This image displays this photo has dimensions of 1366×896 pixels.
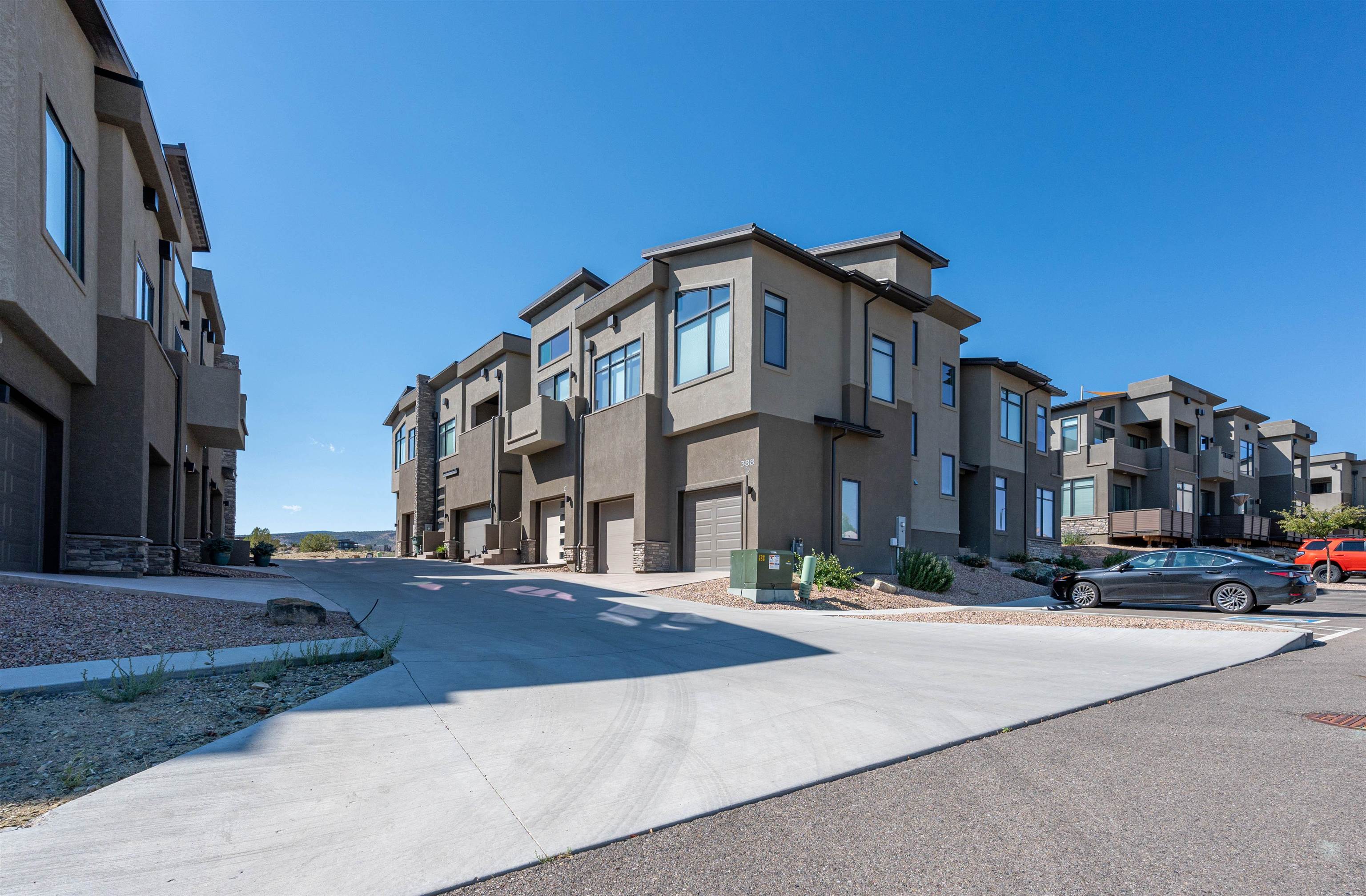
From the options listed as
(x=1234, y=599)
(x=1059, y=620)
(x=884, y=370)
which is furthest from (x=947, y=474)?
(x=1059, y=620)

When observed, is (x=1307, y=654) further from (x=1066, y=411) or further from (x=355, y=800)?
(x=1066, y=411)

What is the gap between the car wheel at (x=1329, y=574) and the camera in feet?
87.1

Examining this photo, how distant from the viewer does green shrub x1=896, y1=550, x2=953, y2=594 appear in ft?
65.3

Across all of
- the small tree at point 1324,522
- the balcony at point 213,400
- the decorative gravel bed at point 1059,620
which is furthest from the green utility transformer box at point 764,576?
the small tree at point 1324,522

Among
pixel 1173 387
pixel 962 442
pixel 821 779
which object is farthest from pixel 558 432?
pixel 1173 387

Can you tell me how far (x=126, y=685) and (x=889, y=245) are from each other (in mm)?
22615

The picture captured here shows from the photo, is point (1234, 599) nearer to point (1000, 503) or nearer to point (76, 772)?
point (1000, 503)

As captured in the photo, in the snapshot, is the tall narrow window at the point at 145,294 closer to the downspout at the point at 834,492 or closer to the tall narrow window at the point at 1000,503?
the downspout at the point at 834,492

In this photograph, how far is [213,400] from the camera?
21.2 metres

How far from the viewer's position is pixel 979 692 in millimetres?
7156

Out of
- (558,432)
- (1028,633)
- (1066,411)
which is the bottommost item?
(1028,633)

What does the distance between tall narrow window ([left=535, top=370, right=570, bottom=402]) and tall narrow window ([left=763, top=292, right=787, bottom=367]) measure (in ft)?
30.7

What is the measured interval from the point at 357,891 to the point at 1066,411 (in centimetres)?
4360

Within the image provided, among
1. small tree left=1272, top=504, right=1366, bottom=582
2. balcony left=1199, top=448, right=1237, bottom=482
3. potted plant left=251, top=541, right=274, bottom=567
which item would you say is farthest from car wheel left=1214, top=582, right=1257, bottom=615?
small tree left=1272, top=504, right=1366, bottom=582
